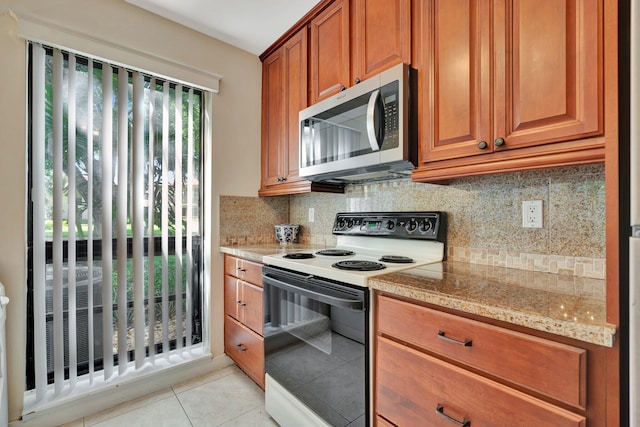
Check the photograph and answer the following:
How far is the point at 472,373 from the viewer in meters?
0.85

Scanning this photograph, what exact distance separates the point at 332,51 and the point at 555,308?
171 centimetres

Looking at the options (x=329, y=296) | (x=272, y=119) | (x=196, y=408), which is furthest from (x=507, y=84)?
(x=196, y=408)

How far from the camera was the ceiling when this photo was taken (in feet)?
6.04

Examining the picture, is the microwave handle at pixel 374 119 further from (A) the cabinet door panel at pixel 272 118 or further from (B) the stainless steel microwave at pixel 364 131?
(A) the cabinet door panel at pixel 272 118

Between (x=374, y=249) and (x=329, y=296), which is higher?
(x=374, y=249)

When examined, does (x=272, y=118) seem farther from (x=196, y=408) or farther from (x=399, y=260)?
(x=196, y=408)

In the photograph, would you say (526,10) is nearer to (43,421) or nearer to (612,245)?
(612,245)

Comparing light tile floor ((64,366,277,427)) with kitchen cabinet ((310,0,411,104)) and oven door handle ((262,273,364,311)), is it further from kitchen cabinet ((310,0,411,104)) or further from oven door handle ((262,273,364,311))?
kitchen cabinet ((310,0,411,104))

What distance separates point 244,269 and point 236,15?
168 centimetres

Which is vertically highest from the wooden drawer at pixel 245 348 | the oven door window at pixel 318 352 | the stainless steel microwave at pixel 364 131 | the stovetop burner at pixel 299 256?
the stainless steel microwave at pixel 364 131

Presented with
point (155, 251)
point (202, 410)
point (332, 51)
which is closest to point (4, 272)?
point (155, 251)

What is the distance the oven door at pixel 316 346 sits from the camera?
1179 millimetres

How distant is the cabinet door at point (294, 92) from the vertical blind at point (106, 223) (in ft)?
2.30

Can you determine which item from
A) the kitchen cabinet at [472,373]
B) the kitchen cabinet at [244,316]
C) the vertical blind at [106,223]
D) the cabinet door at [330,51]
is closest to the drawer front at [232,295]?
the kitchen cabinet at [244,316]
